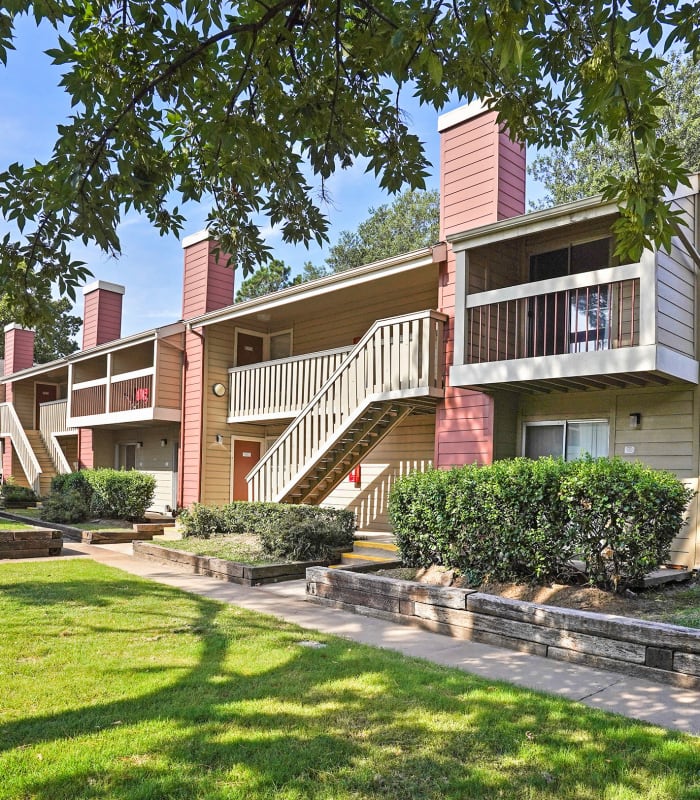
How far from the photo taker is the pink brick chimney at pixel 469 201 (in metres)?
10.5

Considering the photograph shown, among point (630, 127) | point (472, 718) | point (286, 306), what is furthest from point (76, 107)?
point (286, 306)

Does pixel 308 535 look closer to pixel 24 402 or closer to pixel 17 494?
pixel 17 494

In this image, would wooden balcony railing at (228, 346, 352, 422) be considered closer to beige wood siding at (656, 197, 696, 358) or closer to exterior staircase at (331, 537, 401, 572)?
exterior staircase at (331, 537, 401, 572)

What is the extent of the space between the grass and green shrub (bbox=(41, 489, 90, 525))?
5.61 meters

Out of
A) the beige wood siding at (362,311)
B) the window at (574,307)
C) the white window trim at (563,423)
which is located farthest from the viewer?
the beige wood siding at (362,311)

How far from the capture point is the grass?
30.3ft

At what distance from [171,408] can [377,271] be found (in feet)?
24.0

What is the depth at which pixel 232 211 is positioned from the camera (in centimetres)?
604

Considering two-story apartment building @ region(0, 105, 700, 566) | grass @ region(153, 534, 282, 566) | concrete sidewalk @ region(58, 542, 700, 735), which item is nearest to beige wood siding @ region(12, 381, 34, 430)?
two-story apartment building @ region(0, 105, 700, 566)

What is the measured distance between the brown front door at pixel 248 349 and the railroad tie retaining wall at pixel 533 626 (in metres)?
10.4

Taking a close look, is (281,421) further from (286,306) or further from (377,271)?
(377,271)

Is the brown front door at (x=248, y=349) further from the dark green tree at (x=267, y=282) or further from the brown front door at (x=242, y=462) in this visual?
the dark green tree at (x=267, y=282)

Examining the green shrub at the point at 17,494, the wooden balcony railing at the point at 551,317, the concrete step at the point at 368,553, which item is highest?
the wooden balcony railing at the point at 551,317

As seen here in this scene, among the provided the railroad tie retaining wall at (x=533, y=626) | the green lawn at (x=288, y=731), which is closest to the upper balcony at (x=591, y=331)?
the railroad tie retaining wall at (x=533, y=626)
